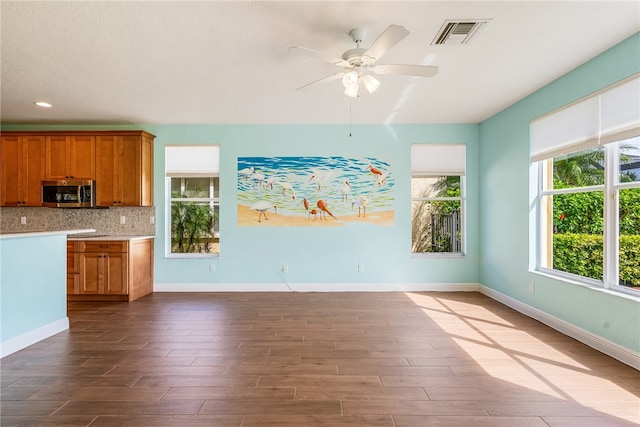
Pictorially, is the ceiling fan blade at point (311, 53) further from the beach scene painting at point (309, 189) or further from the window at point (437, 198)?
the window at point (437, 198)

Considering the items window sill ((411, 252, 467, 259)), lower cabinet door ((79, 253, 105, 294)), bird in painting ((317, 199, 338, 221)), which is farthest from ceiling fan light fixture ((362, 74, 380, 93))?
lower cabinet door ((79, 253, 105, 294))

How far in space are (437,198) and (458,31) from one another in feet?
10.1

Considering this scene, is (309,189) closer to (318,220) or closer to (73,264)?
(318,220)

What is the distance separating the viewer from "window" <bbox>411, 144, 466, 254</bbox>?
17.1ft

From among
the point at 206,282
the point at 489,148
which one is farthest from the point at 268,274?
the point at 489,148

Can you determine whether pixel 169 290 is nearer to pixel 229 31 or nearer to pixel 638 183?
pixel 229 31

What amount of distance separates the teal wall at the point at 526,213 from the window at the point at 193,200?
425 cm

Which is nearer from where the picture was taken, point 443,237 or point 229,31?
point 229,31

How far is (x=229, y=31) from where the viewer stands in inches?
99.1

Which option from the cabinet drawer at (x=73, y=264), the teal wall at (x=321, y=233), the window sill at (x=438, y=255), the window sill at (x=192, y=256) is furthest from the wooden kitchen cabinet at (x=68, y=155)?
the window sill at (x=438, y=255)

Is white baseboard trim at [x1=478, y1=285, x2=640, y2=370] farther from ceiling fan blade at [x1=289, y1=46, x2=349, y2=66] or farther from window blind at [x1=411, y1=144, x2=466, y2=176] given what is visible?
ceiling fan blade at [x1=289, y1=46, x2=349, y2=66]

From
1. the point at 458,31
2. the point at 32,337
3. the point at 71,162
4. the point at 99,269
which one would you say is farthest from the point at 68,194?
the point at 458,31

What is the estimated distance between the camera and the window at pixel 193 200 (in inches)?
206

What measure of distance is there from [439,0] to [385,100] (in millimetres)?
1885
